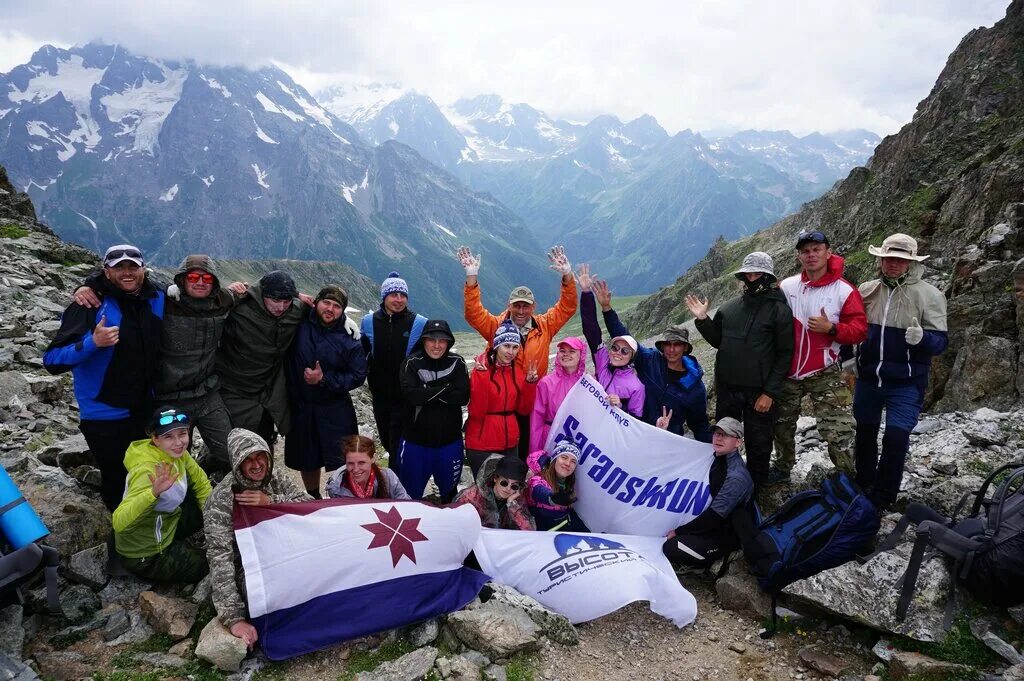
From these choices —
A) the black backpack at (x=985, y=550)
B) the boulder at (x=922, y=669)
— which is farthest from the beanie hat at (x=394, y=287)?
the boulder at (x=922, y=669)

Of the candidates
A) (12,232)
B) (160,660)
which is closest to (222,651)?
(160,660)

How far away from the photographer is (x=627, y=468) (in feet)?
31.6

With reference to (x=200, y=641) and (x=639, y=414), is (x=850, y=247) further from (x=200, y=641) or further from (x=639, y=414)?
(x=200, y=641)

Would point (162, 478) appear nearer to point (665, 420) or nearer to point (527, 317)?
point (527, 317)

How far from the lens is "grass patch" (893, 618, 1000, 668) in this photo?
6753 millimetres

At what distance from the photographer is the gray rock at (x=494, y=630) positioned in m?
7.10

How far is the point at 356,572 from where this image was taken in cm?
725

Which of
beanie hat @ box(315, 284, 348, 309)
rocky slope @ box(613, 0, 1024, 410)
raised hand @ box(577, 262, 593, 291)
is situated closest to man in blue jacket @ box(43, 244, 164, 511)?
beanie hat @ box(315, 284, 348, 309)

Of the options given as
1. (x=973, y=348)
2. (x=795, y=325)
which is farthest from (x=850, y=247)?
(x=795, y=325)

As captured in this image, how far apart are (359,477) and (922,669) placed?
7.46m

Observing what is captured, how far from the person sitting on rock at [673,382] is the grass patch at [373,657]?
17.9ft

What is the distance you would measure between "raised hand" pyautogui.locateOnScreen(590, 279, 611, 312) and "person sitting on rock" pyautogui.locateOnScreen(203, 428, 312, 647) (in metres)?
6.00

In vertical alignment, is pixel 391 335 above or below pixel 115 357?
above

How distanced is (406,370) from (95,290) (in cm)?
442
